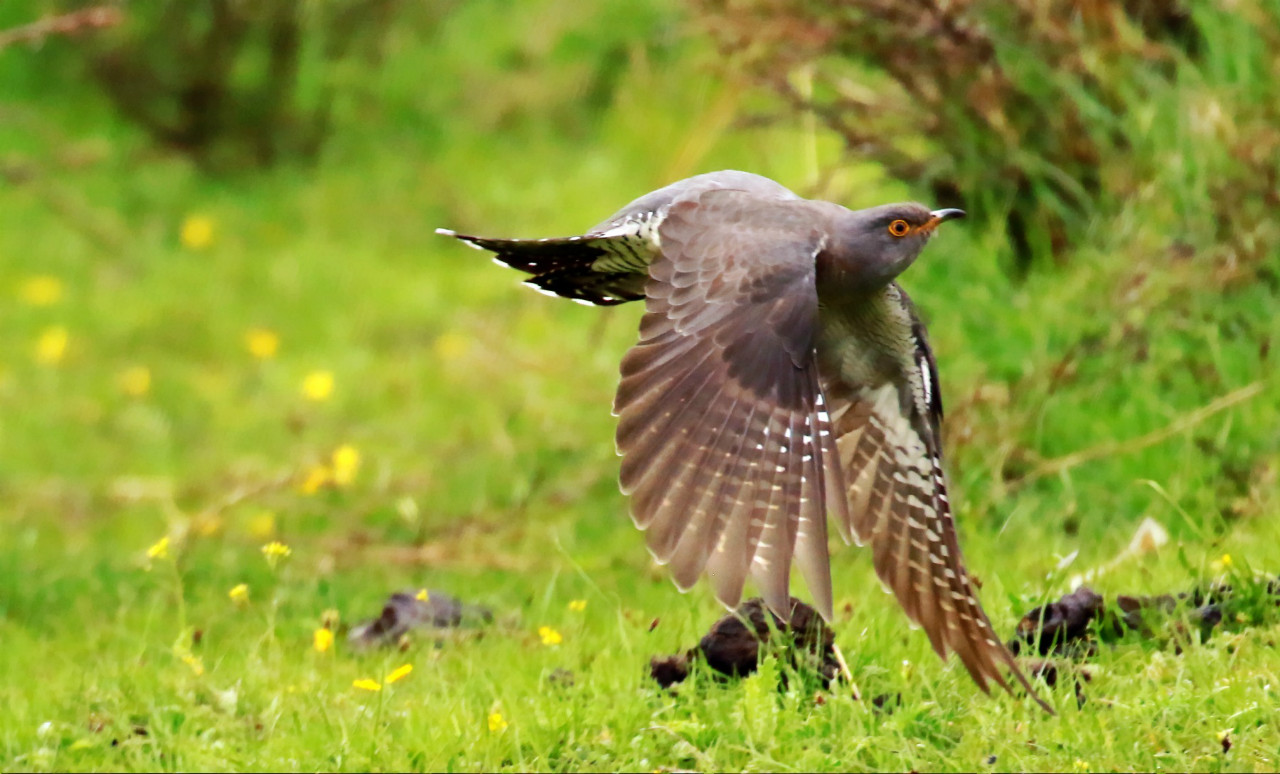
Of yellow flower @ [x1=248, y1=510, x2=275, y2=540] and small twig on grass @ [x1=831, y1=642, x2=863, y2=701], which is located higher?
small twig on grass @ [x1=831, y1=642, x2=863, y2=701]

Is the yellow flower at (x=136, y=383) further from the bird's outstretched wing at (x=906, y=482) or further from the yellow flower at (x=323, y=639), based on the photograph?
the bird's outstretched wing at (x=906, y=482)

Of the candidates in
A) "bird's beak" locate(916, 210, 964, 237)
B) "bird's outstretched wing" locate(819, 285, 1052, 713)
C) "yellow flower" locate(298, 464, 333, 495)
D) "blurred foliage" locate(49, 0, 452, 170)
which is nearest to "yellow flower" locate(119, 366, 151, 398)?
"yellow flower" locate(298, 464, 333, 495)

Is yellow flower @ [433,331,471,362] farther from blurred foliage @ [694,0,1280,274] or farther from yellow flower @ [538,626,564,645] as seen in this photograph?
yellow flower @ [538,626,564,645]

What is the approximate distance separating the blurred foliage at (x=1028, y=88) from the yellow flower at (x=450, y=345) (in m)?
2.45

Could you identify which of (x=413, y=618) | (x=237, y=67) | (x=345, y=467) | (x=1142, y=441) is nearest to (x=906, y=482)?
(x=1142, y=441)

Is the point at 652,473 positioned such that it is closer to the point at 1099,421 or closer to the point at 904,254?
the point at 904,254

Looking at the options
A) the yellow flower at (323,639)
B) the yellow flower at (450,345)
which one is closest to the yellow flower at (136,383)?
the yellow flower at (450,345)

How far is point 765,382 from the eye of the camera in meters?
4.06

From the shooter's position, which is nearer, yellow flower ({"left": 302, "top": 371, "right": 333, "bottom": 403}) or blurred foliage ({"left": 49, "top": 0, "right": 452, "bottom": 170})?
yellow flower ({"left": 302, "top": 371, "right": 333, "bottom": 403})

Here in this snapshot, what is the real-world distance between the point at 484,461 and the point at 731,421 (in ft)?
10.9

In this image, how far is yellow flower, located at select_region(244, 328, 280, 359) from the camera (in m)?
8.75

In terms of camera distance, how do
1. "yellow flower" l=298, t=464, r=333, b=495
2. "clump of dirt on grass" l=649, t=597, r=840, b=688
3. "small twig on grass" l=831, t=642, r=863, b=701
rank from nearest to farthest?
"small twig on grass" l=831, t=642, r=863, b=701
"clump of dirt on grass" l=649, t=597, r=840, b=688
"yellow flower" l=298, t=464, r=333, b=495

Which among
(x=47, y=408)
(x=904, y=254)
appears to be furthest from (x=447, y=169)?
(x=904, y=254)

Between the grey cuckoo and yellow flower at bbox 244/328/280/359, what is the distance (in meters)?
4.02
